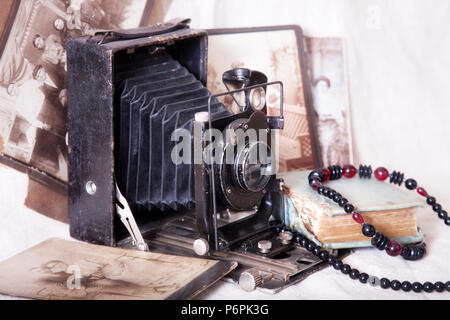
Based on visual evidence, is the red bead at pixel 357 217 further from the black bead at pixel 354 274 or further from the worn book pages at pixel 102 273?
the worn book pages at pixel 102 273

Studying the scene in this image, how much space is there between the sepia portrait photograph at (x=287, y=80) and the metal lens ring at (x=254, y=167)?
0.55m

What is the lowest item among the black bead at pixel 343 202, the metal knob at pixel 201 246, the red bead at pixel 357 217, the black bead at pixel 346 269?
the black bead at pixel 346 269

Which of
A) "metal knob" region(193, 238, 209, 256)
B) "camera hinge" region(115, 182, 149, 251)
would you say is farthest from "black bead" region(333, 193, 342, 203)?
"camera hinge" region(115, 182, 149, 251)

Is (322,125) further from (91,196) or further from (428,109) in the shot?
(91,196)

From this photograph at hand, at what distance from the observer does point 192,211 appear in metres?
1.97

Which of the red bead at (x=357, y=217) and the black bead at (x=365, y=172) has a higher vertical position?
the black bead at (x=365, y=172)

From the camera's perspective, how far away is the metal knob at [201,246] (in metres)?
1.64

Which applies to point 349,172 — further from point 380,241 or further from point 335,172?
point 380,241

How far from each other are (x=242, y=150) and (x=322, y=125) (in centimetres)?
76

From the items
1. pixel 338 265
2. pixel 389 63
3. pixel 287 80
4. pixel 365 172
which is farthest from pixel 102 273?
pixel 389 63

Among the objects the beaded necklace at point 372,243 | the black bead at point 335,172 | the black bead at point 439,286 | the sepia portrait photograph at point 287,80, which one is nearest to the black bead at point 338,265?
the beaded necklace at point 372,243

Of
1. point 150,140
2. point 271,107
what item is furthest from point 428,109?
point 150,140

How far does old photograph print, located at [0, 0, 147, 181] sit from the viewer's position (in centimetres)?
186

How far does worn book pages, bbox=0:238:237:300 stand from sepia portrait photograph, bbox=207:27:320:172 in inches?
30.8
